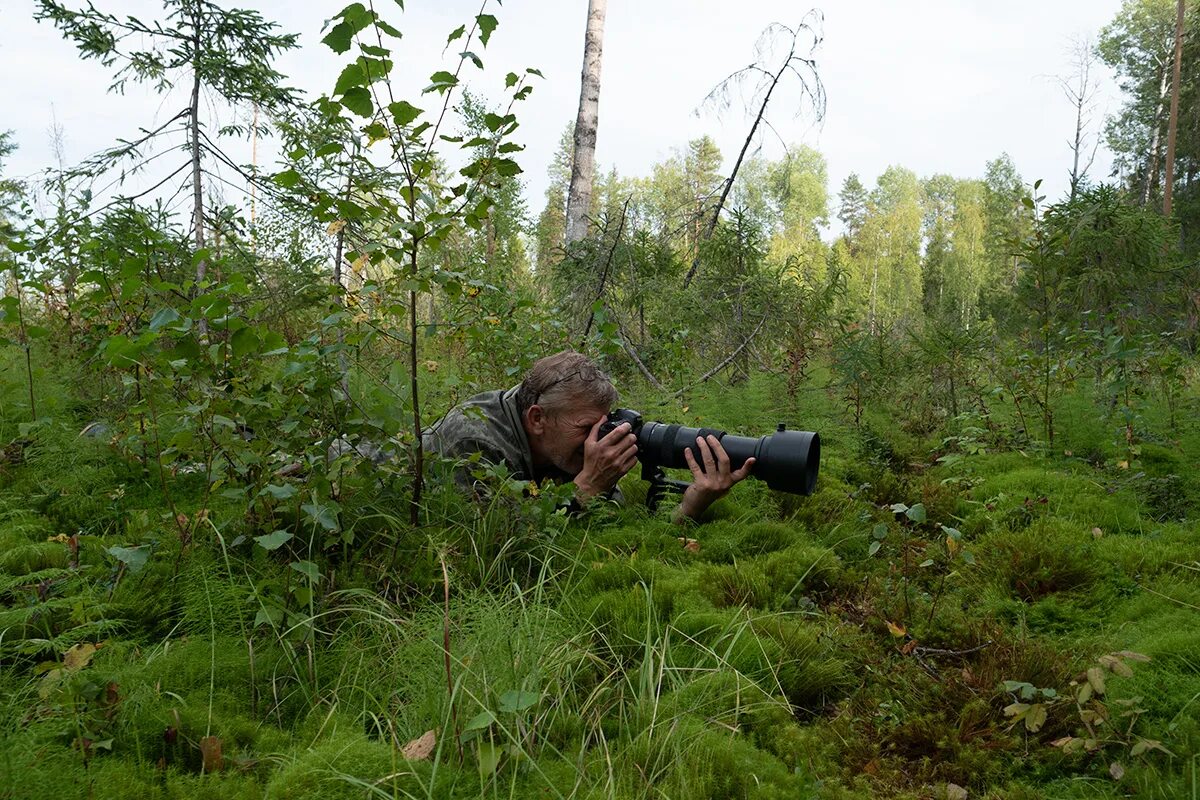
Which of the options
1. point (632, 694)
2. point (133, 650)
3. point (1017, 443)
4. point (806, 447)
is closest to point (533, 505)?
point (632, 694)

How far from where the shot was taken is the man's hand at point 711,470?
3.06 metres

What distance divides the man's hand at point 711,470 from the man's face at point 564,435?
48cm

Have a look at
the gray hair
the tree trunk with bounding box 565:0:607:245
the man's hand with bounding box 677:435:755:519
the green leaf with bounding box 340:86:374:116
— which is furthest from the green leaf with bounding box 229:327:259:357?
the tree trunk with bounding box 565:0:607:245

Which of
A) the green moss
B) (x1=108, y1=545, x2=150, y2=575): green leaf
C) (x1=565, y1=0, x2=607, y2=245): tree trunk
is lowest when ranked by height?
the green moss

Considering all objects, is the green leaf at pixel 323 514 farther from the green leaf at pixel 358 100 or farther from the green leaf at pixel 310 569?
the green leaf at pixel 358 100

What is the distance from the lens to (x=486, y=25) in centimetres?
224

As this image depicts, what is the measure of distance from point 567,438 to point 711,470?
26.9 inches

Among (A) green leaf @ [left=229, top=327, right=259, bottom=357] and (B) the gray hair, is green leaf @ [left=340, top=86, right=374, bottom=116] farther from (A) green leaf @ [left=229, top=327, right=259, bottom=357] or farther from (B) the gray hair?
(B) the gray hair

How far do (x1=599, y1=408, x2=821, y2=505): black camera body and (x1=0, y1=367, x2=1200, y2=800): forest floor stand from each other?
0.30 m

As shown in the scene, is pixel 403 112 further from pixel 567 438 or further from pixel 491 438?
pixel 567 438

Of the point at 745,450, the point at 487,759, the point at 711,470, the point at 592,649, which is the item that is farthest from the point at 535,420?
the point at 487,759

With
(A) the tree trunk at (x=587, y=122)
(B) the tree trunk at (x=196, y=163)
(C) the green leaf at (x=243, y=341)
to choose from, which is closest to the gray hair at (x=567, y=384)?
(C) the green leaf at (x=243, y=341)

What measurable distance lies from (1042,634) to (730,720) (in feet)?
3.99

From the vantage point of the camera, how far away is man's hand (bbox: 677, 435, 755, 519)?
10.1 ft
